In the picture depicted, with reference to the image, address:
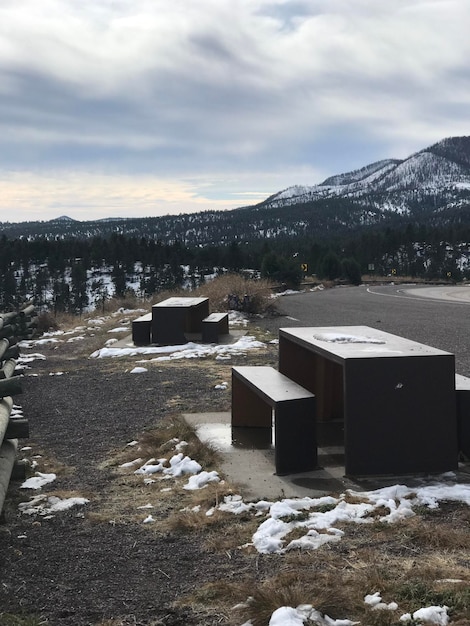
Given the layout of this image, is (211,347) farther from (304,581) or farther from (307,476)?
(304,581)

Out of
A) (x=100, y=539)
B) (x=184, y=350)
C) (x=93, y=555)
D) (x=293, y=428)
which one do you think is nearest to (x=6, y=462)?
(x=100, y=539)

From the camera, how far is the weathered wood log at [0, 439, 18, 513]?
4.25 meters

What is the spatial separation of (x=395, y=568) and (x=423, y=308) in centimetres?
2162

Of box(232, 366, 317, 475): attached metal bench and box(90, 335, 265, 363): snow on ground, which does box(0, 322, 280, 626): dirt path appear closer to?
box(232, 366, 317, 475): attached metal bench

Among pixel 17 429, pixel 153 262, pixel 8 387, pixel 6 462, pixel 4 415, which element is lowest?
pixel 6 462

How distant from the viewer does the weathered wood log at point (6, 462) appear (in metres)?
4.25

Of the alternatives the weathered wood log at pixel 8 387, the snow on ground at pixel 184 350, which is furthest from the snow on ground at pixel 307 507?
the snow on ground at pixel 184 350

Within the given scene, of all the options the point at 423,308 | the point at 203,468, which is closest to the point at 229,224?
the point at 423,308

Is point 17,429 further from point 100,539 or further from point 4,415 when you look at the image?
point 100,539

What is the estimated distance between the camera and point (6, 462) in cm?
470

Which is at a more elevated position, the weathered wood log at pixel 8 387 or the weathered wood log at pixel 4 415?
the weathered wood log at pixel 8 387

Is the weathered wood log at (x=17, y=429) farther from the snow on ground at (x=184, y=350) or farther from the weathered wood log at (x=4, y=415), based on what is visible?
the snow on ground at (x=184, y=350)

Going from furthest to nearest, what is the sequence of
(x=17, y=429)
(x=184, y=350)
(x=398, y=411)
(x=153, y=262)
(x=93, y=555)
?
(x=153, y=262), (x=184, y=350), (x=17, y=429), (x=398, y=411), (x=93, y=555)

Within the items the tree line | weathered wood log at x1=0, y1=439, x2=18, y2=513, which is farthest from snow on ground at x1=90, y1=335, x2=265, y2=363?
the tree line
